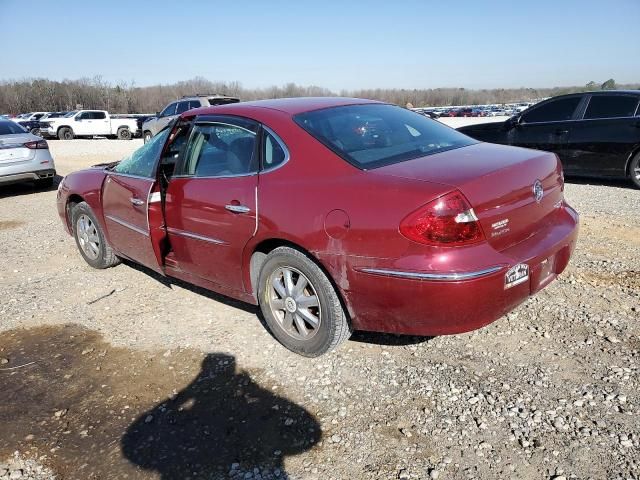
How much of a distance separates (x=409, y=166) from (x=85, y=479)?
2.32 metres

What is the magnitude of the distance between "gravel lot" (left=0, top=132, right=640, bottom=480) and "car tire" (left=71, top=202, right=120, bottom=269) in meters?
0.74

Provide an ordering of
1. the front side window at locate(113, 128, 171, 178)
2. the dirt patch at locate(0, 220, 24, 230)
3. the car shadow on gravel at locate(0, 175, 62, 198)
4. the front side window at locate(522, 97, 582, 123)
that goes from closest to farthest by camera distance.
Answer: the front side window at locate(113, 128, 171, 178), the dirt patch at locate(0, 220, 24, 230), the front side window at locate(522, 97, 582, 123), the car shadow on gravel at locate(0, 175, 62, 198)

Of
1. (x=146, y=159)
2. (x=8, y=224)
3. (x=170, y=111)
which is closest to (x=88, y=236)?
(x=146, y=159)

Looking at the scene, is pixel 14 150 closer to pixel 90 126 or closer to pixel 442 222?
pixel 442 222

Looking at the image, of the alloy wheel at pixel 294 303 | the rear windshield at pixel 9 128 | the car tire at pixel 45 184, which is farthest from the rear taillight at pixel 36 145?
the alloy wheel at pixel 294 303

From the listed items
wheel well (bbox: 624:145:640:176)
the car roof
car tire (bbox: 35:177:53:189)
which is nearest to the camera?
the car roof

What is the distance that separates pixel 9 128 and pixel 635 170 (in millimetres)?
11068

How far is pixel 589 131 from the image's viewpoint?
322 inches

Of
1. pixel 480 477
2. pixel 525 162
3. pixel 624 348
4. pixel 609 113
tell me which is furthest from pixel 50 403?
pixel 609 113

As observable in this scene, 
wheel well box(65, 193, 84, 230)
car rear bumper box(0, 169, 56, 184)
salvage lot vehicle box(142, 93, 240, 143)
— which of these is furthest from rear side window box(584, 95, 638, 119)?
salvage lot vehicle box(142, 93, 240, 143)

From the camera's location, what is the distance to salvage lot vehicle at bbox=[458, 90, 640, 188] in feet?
25.8

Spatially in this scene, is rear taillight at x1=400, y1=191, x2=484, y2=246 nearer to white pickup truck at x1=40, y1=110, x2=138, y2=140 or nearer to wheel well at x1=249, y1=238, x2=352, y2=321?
wheel well at x1=249, y1=238, x2=352, y2=321

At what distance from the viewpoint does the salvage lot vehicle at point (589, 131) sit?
25.8 feet

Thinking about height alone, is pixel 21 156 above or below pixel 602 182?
above
